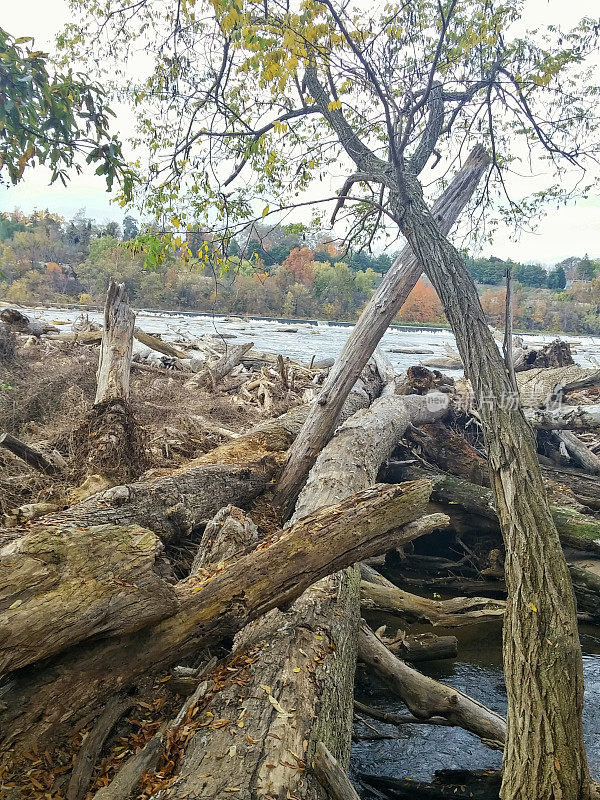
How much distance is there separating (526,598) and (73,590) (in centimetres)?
202

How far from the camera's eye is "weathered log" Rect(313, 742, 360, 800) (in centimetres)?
203

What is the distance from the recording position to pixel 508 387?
3.12 meters

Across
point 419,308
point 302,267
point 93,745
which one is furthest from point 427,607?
point 302,267

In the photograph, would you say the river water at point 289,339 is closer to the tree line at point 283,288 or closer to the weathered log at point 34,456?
the tree line at point 283,288

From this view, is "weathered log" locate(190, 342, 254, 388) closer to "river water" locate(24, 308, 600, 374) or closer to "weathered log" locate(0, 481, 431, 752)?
"river water" locate(24, 308, 600, 374)

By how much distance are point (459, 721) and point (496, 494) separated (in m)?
1.49

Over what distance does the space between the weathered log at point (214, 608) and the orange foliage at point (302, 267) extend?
47945 millimetres

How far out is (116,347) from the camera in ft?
21.7

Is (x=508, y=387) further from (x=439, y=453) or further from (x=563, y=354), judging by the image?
(x=563, y=354)

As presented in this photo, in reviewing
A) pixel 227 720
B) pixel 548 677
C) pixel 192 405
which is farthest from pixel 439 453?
pixel 227 720

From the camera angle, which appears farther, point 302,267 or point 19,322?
point 302,267

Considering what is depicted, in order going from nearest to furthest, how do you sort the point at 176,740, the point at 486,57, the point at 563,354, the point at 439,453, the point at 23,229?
the point at 176,740, the point at 486,57, the point at 439,453, the point at 563,354, the point at 23,229

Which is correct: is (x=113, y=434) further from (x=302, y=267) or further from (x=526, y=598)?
(x=302, y=267)

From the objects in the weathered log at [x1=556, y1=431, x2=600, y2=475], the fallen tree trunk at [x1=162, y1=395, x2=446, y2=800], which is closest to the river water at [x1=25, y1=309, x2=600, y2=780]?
the fallen tree trunk at [x1=162, y1=395, x2=446, y2=800]
